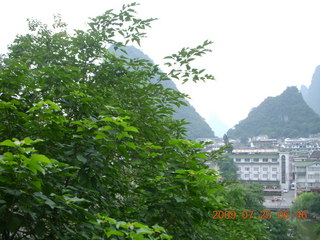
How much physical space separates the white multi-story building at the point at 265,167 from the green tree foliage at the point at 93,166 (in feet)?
179

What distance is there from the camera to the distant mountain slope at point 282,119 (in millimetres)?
90375

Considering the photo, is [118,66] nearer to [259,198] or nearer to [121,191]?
[121,191]

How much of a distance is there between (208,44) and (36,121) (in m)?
2.64

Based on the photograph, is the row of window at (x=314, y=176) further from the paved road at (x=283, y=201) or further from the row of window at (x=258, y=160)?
the row of window at (x=258, y=160)

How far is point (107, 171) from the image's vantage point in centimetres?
259

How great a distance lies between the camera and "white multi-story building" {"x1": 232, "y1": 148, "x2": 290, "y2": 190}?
54.8 meters

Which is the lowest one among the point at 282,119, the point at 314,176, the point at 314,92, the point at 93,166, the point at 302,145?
the point at 93,166

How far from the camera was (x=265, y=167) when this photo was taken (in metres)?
56.2

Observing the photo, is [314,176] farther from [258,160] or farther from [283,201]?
[258,160]

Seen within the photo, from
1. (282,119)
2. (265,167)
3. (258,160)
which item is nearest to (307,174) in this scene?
(265,167)

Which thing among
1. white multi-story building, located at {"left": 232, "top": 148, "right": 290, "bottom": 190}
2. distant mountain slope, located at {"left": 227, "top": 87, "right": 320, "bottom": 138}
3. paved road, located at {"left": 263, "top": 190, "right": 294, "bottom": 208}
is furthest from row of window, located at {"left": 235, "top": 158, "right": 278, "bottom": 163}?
distant mountain slope, located at {"left": 227, "top": 87, "right": 320, "bottom": 138}

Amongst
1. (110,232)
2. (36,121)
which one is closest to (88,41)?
(36,121)

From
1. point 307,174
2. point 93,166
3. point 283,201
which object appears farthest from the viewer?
point 307,174

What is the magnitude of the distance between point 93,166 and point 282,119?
324 feet
